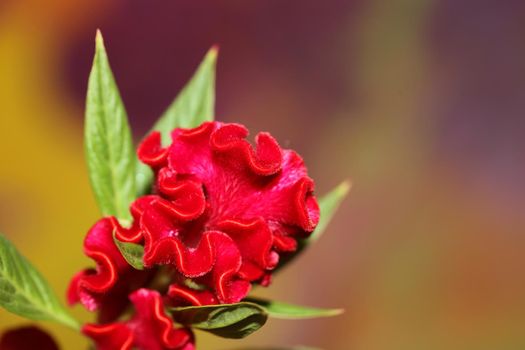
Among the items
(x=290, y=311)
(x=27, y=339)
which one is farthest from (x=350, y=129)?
(x=27, y=339)

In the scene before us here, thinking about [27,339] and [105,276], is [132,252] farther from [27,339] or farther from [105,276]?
[27,339]

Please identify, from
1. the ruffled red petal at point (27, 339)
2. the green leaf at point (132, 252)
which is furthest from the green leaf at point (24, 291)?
the green leaf at point (132, 252)

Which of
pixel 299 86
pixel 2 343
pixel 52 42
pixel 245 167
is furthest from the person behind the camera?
pixel 299 86

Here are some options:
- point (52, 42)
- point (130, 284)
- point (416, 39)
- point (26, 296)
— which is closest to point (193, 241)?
point (130, 284)

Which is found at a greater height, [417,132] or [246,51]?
[246,51]

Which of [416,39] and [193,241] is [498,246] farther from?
[193,241]

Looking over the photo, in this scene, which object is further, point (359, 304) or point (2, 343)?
point (359, 304)

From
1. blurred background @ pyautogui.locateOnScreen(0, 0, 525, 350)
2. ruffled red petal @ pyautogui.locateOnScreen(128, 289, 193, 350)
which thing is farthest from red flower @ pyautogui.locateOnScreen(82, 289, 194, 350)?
blurred background @ pyautogui.locateOnScreen(0, 0, 525, 350)
